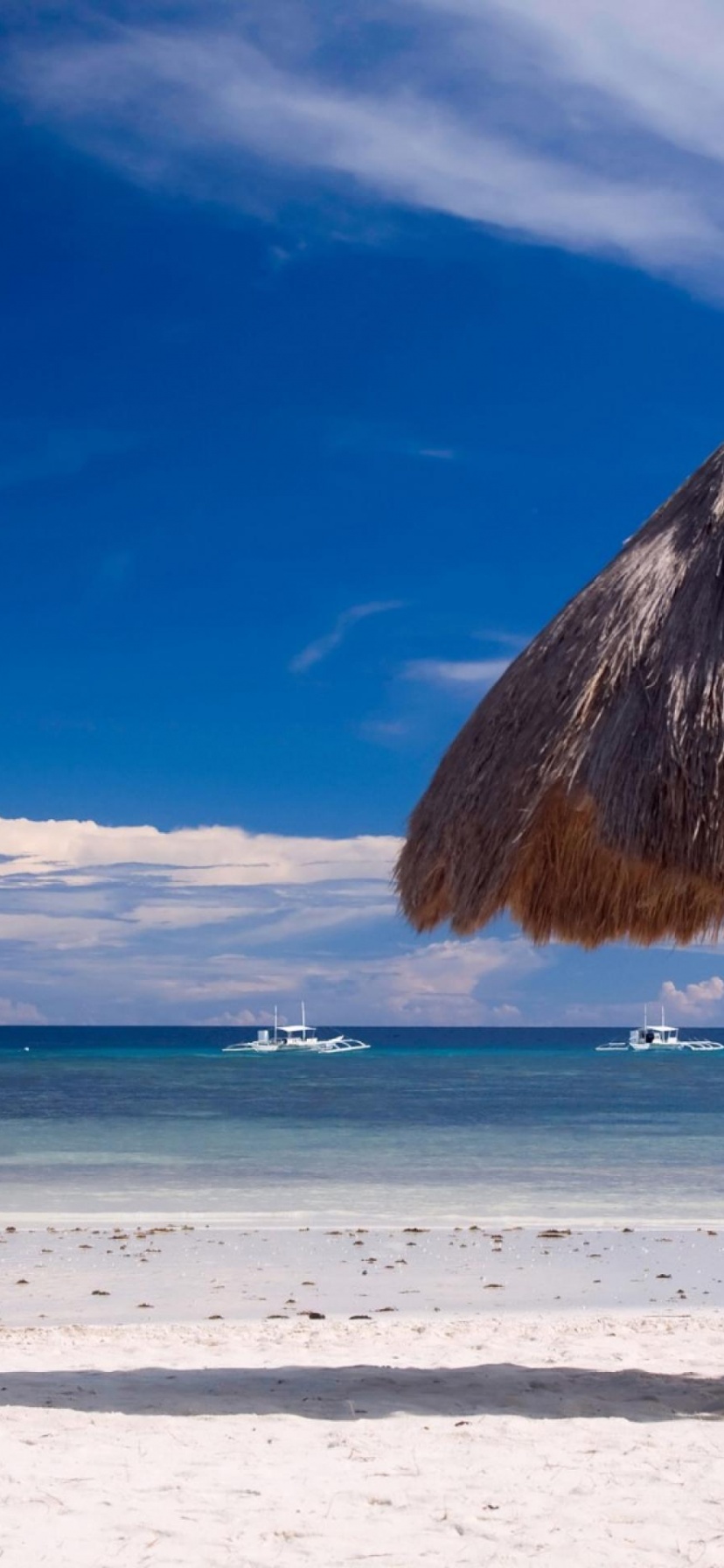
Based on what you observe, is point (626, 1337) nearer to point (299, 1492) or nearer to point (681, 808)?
point (299, 1492)

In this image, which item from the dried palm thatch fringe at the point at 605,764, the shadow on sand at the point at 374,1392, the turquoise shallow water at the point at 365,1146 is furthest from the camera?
the turquoise shallow water at the point at 365,1146

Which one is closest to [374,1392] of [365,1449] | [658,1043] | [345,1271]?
[365,1449]

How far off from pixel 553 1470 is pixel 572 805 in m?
2.08

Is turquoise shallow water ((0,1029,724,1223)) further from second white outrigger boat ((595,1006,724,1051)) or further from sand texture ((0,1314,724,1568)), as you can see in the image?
second white outrigger boat ((595,1006,724,1051))

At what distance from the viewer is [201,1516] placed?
3.94 metres

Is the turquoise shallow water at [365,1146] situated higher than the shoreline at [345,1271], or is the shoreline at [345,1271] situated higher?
the shoreline at [345,1271]

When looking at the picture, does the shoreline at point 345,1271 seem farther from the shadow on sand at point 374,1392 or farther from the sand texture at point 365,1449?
A: the shadow on sand at point 374,1392

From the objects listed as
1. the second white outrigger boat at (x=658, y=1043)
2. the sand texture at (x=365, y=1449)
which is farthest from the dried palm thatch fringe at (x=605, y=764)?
the second white outrigger boat at (x=658, y=1043)

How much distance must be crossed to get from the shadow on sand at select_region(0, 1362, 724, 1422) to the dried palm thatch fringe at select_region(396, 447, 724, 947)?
5.83 feet

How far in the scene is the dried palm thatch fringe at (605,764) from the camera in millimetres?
4340

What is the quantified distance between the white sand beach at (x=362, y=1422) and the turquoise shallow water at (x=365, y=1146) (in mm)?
5345

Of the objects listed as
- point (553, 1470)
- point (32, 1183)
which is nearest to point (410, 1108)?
point (32, 1183)

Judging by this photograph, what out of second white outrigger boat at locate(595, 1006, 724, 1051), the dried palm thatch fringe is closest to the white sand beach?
the dried palm thatch fringe

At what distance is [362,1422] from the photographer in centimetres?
498
